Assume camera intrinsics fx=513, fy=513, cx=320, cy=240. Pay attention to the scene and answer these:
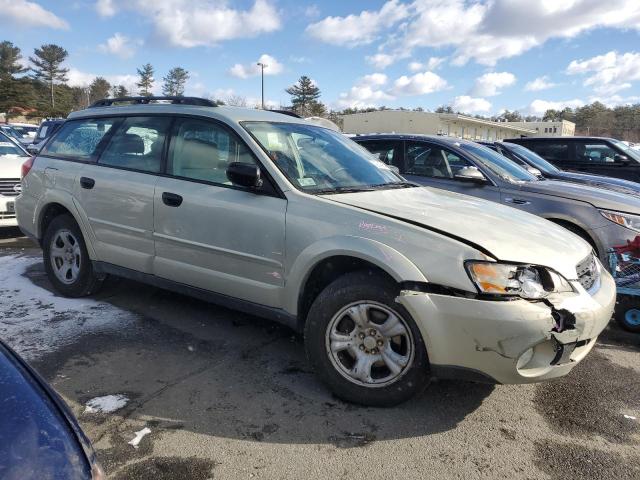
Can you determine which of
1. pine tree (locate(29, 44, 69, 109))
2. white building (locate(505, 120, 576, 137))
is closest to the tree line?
pine tree (locate(29, 44, 69, 109))

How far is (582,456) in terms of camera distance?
8.79ft

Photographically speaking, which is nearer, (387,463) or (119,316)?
(387,463)

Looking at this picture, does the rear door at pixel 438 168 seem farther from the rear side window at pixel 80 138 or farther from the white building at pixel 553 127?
the white building at pixel 553 127

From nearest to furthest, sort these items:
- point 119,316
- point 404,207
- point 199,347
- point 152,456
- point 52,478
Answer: point 52,478
point 152,456
point 404,207
point 199,347
point 119,316

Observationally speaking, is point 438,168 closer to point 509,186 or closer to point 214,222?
point 509,186

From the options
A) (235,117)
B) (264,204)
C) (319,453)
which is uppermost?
(235,117)

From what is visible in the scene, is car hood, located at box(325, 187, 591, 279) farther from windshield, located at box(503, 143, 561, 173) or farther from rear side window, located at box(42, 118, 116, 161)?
windshield, located at box(503, 143, 561, 173)

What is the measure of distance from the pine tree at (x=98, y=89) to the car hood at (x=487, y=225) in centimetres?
7538

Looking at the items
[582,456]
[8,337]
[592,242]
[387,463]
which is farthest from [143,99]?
[592,242]

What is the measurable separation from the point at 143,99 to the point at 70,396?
275 centimetres

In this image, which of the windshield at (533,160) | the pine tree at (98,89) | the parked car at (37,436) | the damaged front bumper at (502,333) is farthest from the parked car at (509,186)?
the pine tree at (98,89)

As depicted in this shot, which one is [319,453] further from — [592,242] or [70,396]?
[592,242]

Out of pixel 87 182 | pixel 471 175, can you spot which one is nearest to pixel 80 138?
pixel 87 182

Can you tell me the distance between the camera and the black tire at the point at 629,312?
14.8 feet
